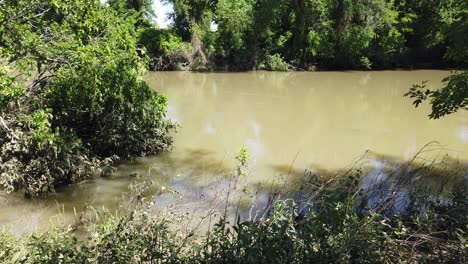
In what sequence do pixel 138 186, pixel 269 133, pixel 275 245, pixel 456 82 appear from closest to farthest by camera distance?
pixel 275 245
pixel 456 82
pixel 138 186
pixel 269 133

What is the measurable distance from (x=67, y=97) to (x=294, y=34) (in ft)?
69.9

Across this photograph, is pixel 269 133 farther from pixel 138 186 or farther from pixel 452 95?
pixel 452 95

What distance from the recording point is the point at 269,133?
1180cm

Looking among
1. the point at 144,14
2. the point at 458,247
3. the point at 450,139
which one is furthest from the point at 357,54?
the point at 458,247

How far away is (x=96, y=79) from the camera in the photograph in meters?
7.41

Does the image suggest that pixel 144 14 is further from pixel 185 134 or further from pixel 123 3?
pixel 185 134

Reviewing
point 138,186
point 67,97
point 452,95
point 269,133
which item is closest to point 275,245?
point 452,95

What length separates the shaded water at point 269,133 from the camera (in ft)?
A: 24.0

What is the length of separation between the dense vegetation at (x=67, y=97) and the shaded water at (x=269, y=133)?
1.38ft

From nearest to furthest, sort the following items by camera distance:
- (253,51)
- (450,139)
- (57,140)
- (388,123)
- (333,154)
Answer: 1. (57,140)
2. (333,154)
3. (450,139)
4. (388,123)
5. (253,51)

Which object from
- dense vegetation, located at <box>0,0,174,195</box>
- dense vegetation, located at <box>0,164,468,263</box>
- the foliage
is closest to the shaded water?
dense vegetation, located at <box>0,0,174,195</box>

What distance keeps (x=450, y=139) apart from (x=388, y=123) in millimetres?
2235

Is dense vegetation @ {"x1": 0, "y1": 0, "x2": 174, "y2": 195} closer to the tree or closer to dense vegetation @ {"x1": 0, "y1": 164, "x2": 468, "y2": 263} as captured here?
dense vegetation @ {"x1": 0, "y1": 164, "x2": 468, "y2": 263}

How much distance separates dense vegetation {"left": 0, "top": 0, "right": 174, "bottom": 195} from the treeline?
17.3 m
